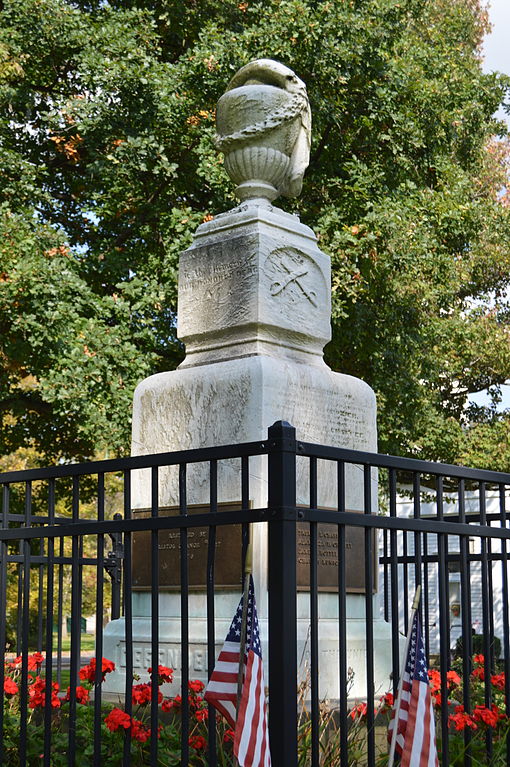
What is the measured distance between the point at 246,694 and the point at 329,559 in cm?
260

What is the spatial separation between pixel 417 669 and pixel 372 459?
0.84 m

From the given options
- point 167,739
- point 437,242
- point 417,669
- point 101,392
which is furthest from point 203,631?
point 437,242

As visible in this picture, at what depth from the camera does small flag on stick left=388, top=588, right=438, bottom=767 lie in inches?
150

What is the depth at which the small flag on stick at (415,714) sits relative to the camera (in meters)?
3.81

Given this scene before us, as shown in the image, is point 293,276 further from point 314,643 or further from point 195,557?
point 314,643

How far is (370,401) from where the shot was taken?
6973mm

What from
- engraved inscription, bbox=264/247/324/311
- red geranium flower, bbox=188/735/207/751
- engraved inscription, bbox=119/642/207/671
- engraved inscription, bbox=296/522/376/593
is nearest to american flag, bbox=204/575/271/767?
red geranium flower, bbox=188/735/207/751

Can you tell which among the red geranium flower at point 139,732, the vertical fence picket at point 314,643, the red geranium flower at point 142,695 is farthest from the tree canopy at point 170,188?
the vertical fence picket at point 314,643

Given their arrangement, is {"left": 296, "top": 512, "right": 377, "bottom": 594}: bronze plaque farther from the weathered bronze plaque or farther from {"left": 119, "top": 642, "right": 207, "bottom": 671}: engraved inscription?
{"left": 119, "top": 642, "right": 207, "bottom": 671}: engraved inscription

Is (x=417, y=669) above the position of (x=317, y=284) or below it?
below

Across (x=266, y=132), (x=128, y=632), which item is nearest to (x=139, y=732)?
(x=128, y=632)

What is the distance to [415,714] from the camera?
12.6ft

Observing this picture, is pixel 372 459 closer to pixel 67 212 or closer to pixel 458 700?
pixel 458 700

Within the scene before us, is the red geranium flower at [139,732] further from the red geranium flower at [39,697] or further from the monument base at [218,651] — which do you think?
the monument base at [218,651]
